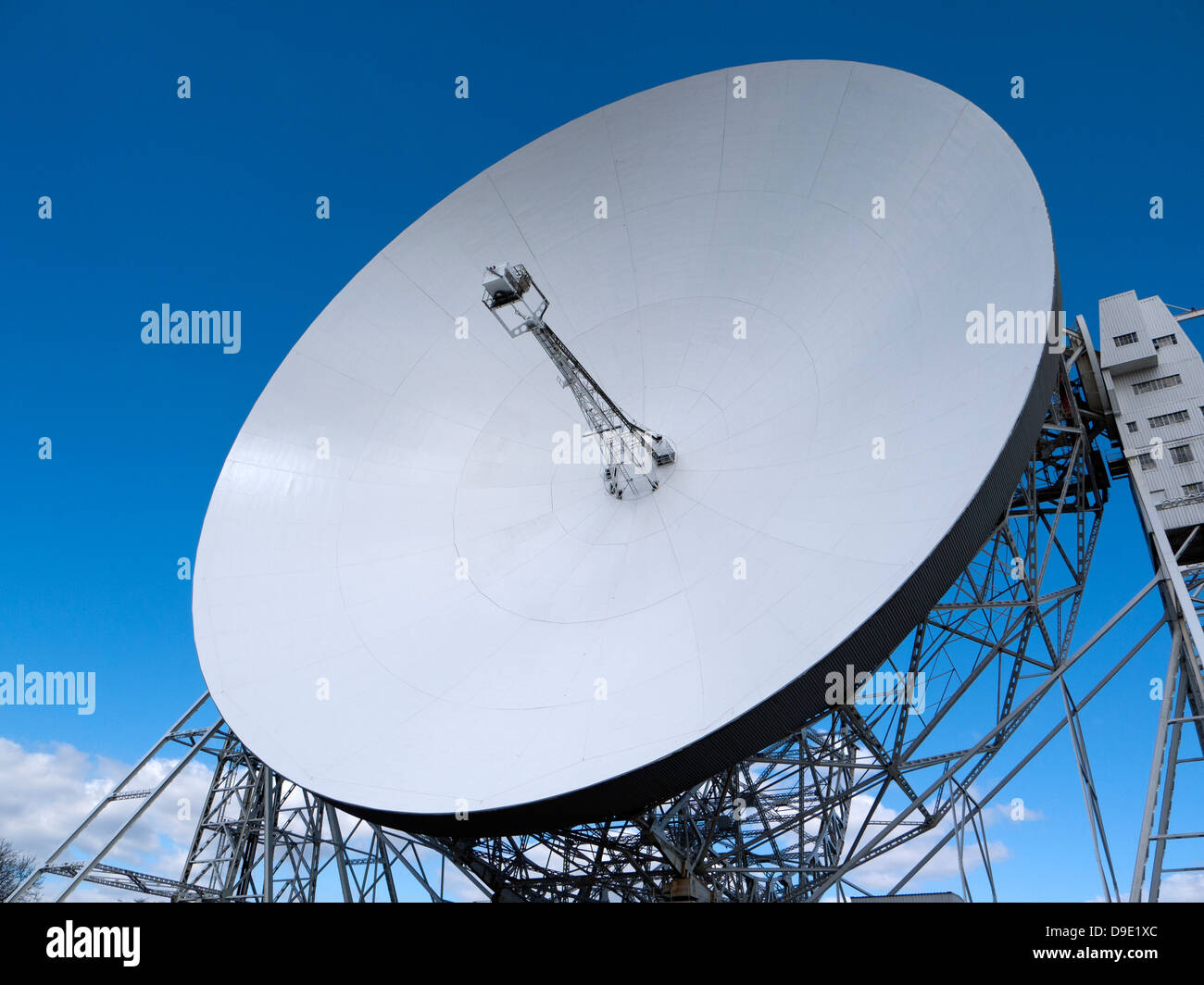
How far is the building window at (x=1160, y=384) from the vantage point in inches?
800

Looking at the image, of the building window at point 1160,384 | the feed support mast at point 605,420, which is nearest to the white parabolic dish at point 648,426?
the feed support mast at point 605,420

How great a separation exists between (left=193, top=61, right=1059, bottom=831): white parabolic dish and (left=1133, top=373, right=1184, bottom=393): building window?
7394 millimetres

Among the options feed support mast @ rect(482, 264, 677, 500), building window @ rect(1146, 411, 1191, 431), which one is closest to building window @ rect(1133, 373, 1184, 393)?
building window @ rect(1146, 411, 1191, 431)

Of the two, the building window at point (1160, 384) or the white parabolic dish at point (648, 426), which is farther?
the building window at point (1160, 384)

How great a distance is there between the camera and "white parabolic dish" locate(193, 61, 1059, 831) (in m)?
13.7

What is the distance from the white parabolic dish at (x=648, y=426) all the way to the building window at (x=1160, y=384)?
7.39m

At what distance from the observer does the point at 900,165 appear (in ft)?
57.5

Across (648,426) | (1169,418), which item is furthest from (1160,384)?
(648,426)

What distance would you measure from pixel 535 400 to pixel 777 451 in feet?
21.0

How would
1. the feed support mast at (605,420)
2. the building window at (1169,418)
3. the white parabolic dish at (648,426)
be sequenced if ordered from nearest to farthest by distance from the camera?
1. the white parabolic dish at (648,426)
2. the feed support mast at (605,420)
3. the building window at (1169,418)

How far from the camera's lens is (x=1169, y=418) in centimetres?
2017

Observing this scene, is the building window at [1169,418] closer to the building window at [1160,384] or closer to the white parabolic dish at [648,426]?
the building window at [1160,384]

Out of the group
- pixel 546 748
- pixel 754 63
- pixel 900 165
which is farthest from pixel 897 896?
pixel 754 63

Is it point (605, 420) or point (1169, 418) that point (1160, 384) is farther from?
point (605, 420)
